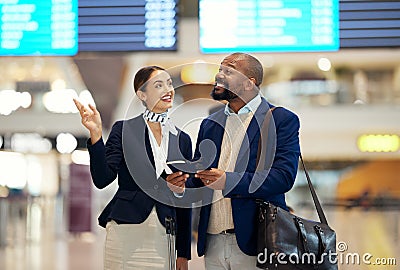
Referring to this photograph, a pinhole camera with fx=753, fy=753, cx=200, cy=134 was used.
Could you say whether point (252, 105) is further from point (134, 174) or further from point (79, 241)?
point (79, 241)

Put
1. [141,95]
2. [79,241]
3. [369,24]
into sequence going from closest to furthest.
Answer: [141,95] < [369,24] < [79,241]

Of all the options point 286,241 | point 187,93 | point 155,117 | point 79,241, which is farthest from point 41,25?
point 79,241

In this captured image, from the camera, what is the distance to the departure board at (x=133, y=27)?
→ 18.2 ft

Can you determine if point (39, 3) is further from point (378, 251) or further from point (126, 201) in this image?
point (378, 251)

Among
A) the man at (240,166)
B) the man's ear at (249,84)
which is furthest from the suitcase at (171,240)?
the man's ear at (249,84)

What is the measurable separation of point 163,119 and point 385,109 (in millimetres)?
11556

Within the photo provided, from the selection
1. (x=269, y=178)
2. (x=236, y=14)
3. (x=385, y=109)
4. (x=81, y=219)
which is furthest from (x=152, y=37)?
(x=385, y=109)

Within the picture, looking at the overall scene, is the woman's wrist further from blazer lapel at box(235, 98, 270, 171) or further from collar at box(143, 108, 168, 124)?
blazer lapel at box(235, 98, 270, 171)

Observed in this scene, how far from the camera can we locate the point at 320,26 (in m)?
5.54

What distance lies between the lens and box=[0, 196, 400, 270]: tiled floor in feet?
26.9

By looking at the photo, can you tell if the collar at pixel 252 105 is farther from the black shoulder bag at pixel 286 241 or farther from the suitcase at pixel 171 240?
the suitcase at pixel 171 240

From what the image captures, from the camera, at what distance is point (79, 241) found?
512 inches

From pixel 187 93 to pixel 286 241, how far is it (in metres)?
2.24

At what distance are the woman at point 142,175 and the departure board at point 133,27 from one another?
2.03 metres
